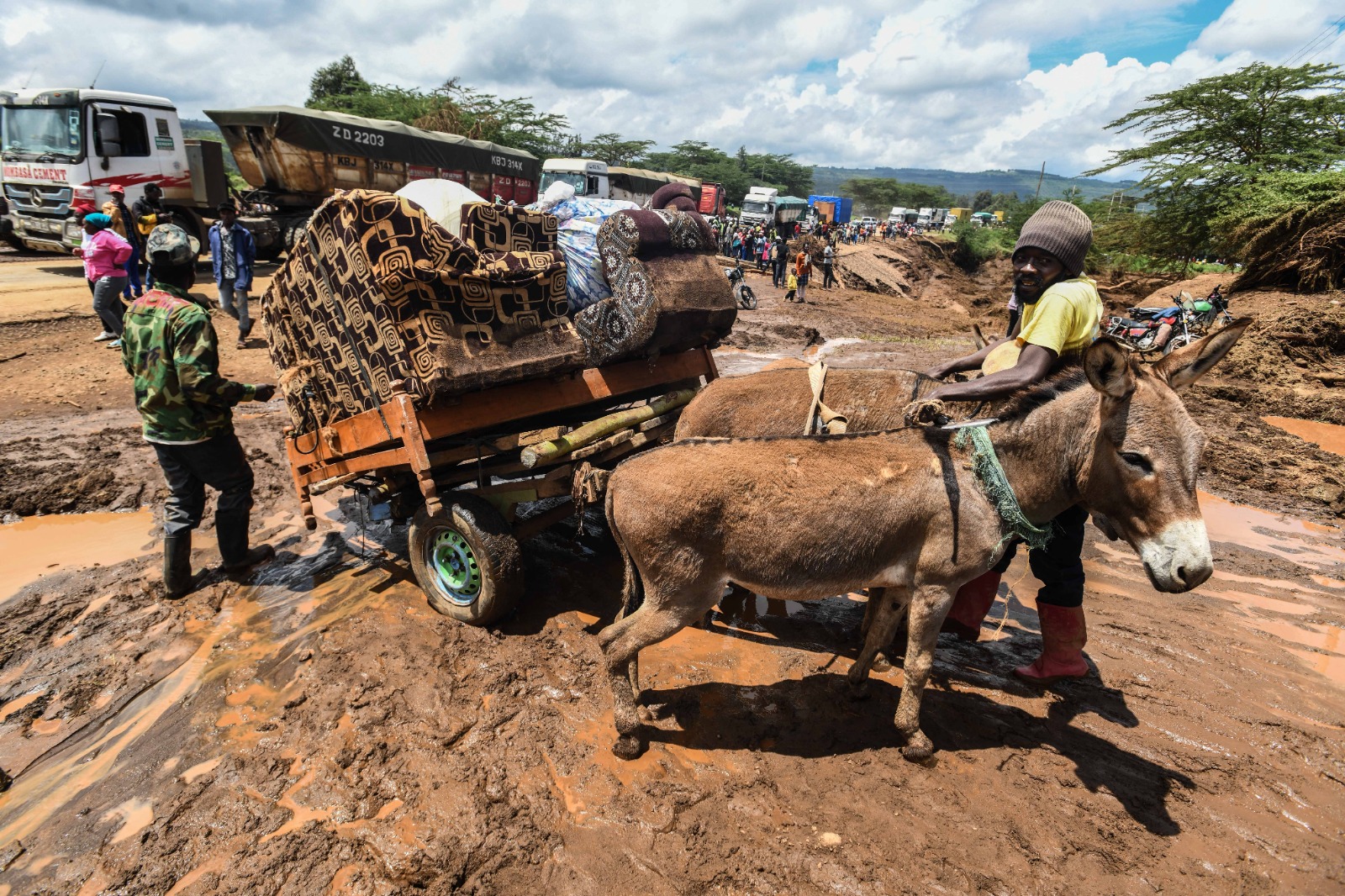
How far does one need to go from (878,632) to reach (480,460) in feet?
8.50

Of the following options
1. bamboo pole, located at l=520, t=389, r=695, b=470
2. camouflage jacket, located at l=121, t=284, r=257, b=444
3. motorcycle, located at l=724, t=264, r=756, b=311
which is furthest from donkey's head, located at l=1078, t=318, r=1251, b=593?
motorcycle, located at l=724, t=264, r=756, b=311

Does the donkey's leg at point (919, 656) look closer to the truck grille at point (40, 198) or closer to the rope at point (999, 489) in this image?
the rope at point (999, 489)

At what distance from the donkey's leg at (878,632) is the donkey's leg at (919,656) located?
12 cm

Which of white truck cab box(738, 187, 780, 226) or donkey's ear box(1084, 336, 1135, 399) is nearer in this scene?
donkey's ear box(1084, 336, 1135, 399)

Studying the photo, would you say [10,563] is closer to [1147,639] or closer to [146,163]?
[1147,639]

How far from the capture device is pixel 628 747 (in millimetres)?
3164

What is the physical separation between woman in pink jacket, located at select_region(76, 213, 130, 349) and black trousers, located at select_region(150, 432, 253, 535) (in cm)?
638

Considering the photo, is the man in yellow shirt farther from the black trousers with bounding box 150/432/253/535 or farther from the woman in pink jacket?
the woman in pink jacket

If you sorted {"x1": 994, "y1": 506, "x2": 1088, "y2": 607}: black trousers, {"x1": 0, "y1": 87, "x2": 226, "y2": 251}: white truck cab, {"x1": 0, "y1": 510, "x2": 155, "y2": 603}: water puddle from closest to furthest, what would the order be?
{"x1": 994, "y1": 506, "x2": 1088, "y2": 607}: black trousers, {"x1": 0, "y1": 510, "x2": 155, "y2": 603}: water puddle, {"x1": 0, "y1": 87, "x2": 226, "y2": 251}: white truck cab

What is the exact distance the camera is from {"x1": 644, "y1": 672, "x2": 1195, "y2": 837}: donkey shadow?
315cm

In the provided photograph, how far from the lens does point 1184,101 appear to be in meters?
17.8

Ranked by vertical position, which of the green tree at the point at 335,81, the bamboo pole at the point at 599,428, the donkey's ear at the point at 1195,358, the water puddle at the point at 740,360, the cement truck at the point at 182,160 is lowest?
the water puddle at the point at 740,360

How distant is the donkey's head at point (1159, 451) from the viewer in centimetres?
263

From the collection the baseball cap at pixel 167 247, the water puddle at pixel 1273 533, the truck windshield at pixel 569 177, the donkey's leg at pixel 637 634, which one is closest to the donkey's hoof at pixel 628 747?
the donkey's leg at pixel 637 634
